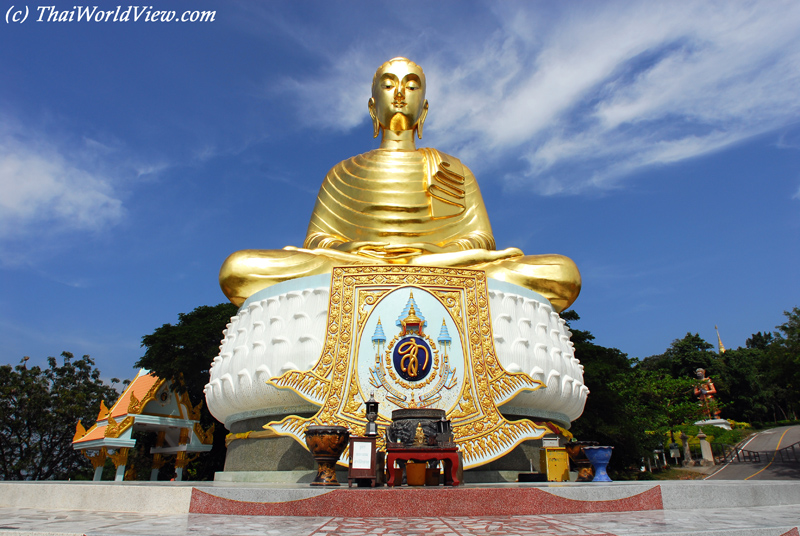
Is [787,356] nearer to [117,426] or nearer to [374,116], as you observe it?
[374,116]

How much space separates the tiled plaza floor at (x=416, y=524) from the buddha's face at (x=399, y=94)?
922 centimetres

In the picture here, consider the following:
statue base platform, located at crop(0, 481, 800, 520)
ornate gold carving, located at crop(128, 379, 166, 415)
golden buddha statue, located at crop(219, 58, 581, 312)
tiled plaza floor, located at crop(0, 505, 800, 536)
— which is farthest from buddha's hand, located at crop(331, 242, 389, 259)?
ornate gold carving, located at crop(128, 379, 166, 415)

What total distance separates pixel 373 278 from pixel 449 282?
1.00m

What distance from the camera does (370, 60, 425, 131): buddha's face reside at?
11352 mm

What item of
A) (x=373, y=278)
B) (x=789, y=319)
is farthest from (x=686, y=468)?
(x=373, y=278)

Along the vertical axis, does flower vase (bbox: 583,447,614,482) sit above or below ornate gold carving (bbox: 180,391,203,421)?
below

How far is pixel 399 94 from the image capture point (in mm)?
11305

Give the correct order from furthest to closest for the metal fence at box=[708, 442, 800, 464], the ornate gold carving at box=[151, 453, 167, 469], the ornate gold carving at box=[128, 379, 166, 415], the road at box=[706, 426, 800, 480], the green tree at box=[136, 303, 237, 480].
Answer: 1. the metal fence at box=[708, 442, 800, 464]
2. the ornate gold carving at box=[151, 453, 167, 469]
3. the road at box=[706, 426, 800, 480]
4. the green tree at box=[136, 303, 237, 480]
5. the ornate gold carving at box=[128, 379, 166, 415]

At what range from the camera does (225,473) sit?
719cm

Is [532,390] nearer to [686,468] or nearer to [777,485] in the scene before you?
[777,485]

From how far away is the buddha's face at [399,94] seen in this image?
11352 mm

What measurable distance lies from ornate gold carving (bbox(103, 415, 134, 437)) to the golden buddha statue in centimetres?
731

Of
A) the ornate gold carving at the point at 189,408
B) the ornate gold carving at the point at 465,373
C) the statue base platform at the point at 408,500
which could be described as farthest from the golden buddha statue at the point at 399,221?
the ornate gold carving at the point at 189,408

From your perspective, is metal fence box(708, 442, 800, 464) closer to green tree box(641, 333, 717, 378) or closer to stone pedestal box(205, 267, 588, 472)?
green tree box(641, 333, 717, 378)
